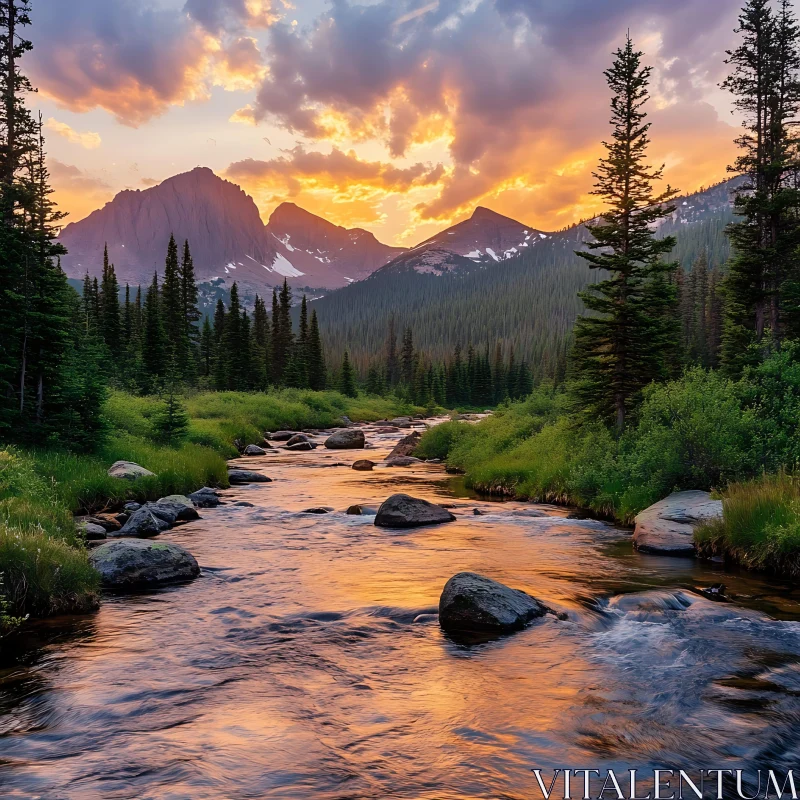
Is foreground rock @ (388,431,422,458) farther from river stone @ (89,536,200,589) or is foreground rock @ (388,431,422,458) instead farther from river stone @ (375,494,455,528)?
river stone @ (89,536,200,589)

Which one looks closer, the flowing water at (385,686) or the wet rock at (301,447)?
the flowing water at (385,686)

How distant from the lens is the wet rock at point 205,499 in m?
17.5

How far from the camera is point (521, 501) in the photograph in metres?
19.7

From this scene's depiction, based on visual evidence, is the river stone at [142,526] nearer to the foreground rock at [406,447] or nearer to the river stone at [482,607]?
the river stone at [482,607]

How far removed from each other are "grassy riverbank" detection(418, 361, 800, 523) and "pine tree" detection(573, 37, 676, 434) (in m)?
1.60

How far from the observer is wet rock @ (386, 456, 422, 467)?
29.4m

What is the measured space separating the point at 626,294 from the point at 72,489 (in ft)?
61.6

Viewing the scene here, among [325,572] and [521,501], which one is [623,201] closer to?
[521,501]

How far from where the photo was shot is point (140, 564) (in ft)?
33.7

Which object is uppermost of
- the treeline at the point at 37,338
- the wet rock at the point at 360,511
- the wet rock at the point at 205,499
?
the treeline at the point at 37,338

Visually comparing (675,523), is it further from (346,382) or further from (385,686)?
(346,382)

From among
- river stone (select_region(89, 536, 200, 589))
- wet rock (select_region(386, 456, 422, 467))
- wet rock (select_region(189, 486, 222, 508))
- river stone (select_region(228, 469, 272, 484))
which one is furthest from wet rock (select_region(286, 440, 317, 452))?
river stone (select_region(89, 536, 200, 589))

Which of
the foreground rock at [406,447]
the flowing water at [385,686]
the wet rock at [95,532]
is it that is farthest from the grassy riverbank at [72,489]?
the foreground rock at [406,447]

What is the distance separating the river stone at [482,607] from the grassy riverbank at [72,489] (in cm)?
546
